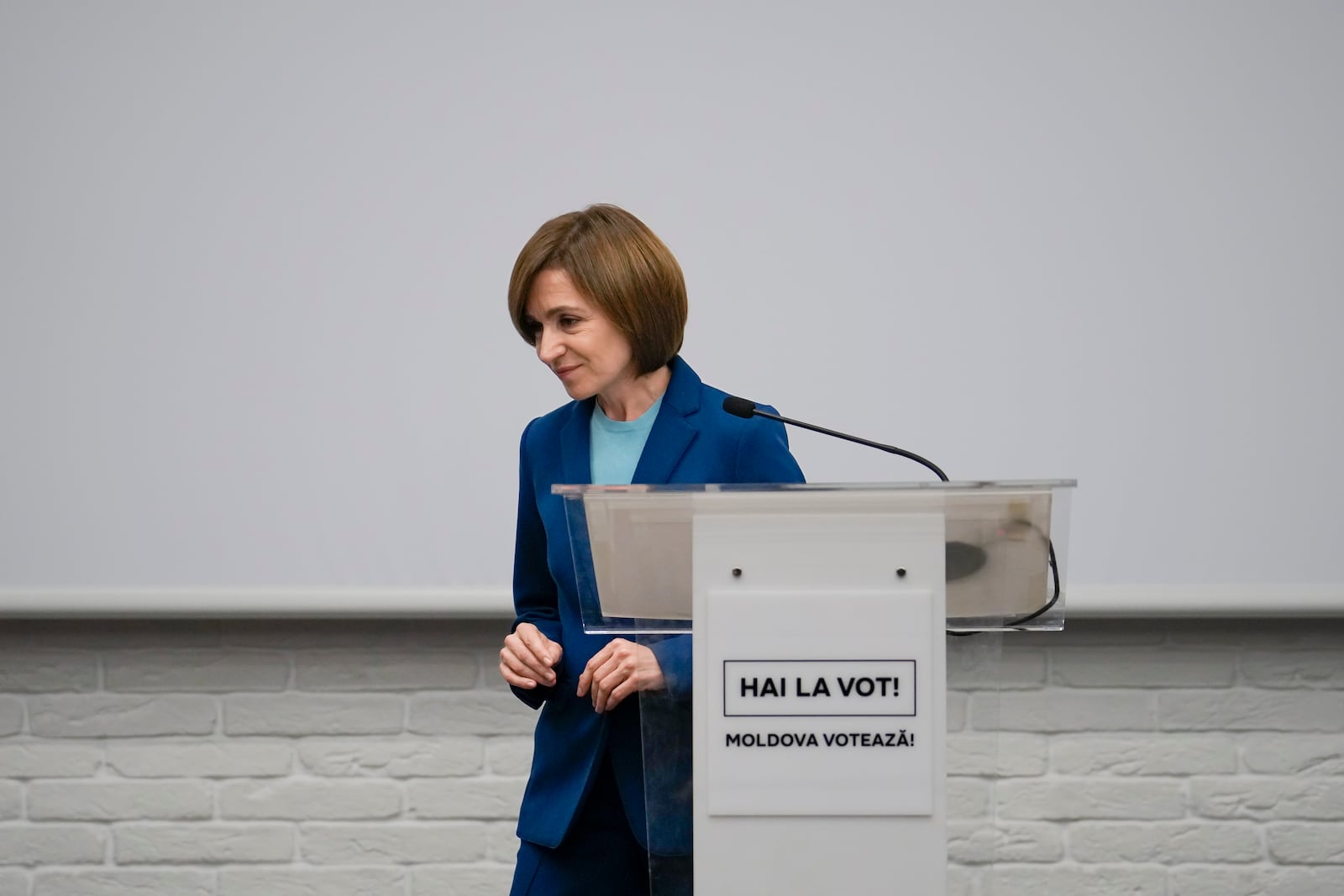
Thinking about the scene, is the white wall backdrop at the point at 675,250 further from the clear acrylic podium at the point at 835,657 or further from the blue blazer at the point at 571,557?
the clear acrylic podium at the point at 835,657

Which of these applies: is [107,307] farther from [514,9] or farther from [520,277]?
[520,277]

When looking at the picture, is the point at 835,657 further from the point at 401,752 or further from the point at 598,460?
the point at 401,752

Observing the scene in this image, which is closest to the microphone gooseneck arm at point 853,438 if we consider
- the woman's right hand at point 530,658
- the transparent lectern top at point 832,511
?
the transparent lectern top at point 832,511

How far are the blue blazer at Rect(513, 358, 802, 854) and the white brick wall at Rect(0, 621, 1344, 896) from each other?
2.69ft

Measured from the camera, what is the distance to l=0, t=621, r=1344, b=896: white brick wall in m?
2.05

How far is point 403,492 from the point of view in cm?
203

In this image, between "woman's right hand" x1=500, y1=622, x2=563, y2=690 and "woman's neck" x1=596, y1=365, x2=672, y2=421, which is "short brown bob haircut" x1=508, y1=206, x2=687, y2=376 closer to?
"woman's neck" x1=596, y1=365, x2=672, y2=421

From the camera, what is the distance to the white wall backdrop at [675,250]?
2.01 m

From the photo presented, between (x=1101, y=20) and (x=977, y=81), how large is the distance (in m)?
0.22

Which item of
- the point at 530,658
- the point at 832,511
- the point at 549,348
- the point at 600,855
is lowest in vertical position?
the point at 600,855

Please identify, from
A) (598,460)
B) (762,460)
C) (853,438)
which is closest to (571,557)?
(598,460)

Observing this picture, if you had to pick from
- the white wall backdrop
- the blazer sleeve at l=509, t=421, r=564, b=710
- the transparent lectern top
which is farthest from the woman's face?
the white wall backdrop

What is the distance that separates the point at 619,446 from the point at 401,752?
101 centimetres

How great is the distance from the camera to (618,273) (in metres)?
1.25
